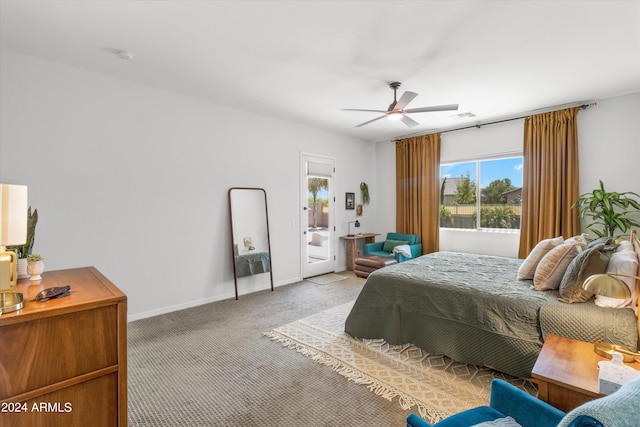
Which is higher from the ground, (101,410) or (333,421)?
(101,410)

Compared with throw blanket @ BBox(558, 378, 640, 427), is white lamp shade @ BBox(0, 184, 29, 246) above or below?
above

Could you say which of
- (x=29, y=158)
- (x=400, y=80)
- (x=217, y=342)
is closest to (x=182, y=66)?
(x=29, y=158)

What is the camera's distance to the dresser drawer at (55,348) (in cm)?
115

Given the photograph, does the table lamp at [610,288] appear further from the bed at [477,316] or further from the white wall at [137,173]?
the white wall at [137,173]

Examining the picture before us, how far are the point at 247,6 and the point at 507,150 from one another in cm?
454

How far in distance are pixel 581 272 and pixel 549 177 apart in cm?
297

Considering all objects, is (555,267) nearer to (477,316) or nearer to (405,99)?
(477,316)

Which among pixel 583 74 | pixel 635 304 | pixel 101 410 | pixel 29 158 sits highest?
pixel 583 74

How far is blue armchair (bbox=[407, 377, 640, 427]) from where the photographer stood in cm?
70

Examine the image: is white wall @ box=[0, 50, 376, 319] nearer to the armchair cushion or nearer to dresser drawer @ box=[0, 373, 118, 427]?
dresser drawer @ box=[0, 373, 118, 427]

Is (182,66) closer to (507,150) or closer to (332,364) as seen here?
(332,364)

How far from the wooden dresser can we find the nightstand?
1886mm

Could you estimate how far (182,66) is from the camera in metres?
3.18

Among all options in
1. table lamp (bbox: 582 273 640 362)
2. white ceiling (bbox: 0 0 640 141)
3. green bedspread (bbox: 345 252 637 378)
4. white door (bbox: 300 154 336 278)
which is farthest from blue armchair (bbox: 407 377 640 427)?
white door (bbox: 300 154 336 278)
